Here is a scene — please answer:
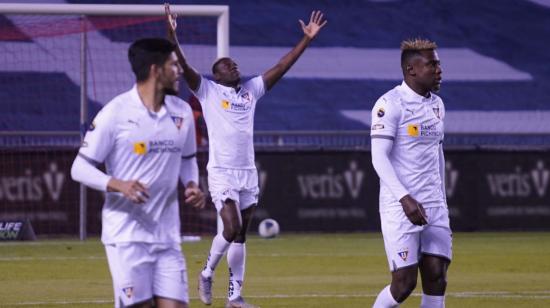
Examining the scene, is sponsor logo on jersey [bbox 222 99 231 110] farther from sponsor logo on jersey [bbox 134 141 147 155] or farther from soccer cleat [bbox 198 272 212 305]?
sponsor logo on jersey [bbox 134 141 147 155]

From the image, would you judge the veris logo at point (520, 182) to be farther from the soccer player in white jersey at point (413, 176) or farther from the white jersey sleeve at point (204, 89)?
the soccer player in white jersey at point (413, 176)

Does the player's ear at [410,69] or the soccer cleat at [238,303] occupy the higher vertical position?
the player's ear at [410,69]

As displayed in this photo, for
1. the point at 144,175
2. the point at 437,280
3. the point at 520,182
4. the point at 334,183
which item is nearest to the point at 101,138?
the point at 144,175

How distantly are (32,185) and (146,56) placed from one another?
1373cm

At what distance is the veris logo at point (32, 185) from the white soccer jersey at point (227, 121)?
28.2 ft

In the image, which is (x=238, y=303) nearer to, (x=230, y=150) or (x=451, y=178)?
(x=230, y=150)

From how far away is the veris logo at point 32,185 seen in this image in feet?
66.9

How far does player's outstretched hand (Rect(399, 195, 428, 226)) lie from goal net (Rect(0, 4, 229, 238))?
10180mm

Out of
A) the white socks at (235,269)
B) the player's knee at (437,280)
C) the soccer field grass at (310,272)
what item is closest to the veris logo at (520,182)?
the soccer field grass at (310,272)

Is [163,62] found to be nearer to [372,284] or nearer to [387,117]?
[387,117]

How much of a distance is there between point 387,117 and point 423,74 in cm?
45

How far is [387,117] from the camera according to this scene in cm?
888

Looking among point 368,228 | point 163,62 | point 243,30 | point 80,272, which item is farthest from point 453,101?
point 163,62

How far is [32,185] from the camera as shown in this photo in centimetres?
2048
